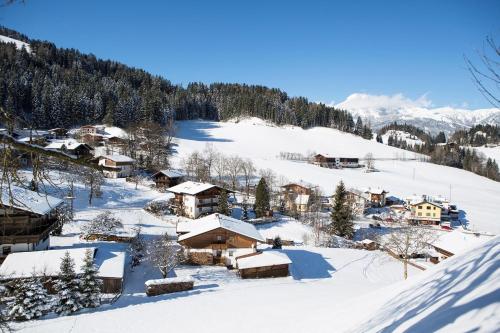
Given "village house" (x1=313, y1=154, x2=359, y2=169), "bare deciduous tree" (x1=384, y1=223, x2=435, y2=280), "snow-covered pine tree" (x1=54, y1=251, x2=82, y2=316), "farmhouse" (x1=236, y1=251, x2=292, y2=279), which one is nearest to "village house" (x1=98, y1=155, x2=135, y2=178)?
"farmhouse" (x1=236, y1=251, x2=292, y2=279)

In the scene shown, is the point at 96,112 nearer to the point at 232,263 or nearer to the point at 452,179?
the point at 232,263

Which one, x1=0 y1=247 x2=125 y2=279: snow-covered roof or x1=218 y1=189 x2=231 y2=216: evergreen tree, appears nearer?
x1=0 y1=247 x2=125 y2=279: snow-covered roof

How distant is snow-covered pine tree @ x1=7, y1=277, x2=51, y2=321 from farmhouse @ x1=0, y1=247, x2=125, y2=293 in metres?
2.51

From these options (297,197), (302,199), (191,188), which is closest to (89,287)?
(191,188)

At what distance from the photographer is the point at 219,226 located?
100 ft

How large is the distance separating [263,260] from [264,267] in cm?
60

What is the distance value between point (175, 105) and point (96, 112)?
38.0 metres

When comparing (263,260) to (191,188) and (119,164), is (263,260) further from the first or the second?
(119,164)

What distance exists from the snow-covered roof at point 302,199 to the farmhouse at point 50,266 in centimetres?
3749

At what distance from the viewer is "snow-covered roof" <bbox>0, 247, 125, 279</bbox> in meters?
19.9

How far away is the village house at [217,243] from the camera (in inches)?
1199

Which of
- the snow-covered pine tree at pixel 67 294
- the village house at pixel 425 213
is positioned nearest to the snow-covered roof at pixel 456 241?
the village house at pixel 425 213

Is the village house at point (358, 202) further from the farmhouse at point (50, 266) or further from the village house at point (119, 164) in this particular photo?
the farmhouse at point (50, 266)

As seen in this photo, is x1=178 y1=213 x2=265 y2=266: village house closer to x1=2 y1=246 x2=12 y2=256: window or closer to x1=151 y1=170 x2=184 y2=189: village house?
x1=2 y1=246 x2=12 y2=256: window
